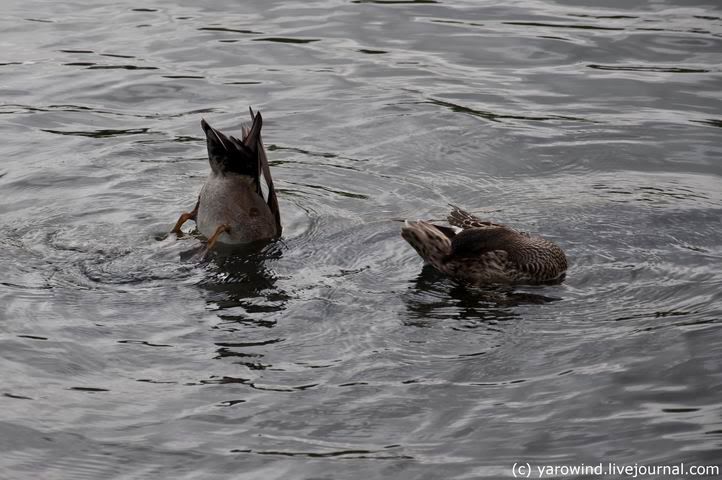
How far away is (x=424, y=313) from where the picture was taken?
7336mm

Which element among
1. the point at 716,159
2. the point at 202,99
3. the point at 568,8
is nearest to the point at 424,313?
the point at 716,159

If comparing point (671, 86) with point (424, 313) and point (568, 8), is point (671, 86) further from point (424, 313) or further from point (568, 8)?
point (424, 313)

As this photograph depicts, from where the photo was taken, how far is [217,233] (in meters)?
8.57

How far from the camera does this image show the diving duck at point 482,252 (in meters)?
7.90

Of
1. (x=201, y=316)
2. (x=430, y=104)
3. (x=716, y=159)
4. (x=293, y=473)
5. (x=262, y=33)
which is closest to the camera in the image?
(x=293, y=473)

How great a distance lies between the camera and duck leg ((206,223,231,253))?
8.50 metres

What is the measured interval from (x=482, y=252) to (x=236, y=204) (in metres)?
1.91

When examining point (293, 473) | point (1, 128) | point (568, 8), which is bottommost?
point (293, 473)

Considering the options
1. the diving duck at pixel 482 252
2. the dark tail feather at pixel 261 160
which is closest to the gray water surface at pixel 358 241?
the diving duck at pixel 482 252

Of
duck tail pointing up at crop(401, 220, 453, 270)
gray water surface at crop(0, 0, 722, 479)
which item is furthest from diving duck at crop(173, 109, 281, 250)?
duck tail pointing up at crop(401, 220, 453, 270)

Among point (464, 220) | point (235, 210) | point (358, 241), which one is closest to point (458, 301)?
point (464, 220)

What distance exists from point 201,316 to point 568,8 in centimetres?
851

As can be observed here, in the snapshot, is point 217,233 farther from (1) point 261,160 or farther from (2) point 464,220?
(2) point 464,220

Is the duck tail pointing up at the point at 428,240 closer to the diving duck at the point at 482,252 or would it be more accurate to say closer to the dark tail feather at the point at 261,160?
the diving duck at the point at 482,252
